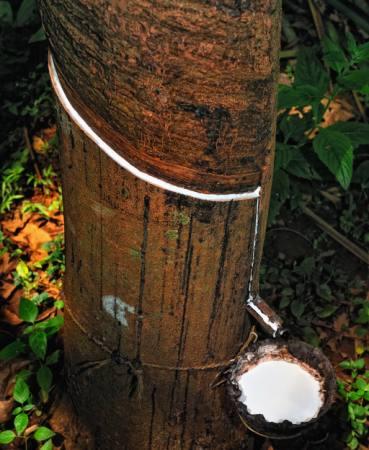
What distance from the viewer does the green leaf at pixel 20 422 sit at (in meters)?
2.34

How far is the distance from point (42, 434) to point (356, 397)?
1190mm

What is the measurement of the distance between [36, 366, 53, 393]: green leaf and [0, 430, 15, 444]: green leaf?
0.19 m

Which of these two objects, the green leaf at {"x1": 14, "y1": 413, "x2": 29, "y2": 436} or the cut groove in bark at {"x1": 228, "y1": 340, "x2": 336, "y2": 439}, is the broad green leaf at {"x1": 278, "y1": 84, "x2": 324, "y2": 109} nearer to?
the cut groove in bark at {"x1": 228, "y1": 340, "x2": 336, "y2": 439}

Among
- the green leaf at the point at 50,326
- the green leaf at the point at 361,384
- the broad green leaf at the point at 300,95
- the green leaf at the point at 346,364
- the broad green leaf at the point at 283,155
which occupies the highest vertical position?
the broad green leaf at the point at 300,95

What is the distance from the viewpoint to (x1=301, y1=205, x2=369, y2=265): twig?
3.05 m

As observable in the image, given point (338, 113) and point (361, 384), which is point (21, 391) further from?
point (338, 113)

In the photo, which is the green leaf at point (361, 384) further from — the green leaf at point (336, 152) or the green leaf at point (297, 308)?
the green leaf at point (336, 152)

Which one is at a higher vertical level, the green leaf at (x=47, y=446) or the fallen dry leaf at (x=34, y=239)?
the fallen dry leaf at (x=34, y=239)

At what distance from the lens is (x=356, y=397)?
2.58 metres

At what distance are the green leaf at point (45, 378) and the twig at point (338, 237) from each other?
144cm

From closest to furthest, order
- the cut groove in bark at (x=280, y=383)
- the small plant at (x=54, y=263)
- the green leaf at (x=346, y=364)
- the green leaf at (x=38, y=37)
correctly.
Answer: the cut groove in bark at (x=280, y=383), the green leaf at (x=346, y=364), the small plant at (x=54, y=263), the green leaf at (x=38, y=37)

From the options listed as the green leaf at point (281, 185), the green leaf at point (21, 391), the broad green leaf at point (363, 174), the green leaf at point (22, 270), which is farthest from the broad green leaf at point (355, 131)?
the green leaf at point (21, 391)

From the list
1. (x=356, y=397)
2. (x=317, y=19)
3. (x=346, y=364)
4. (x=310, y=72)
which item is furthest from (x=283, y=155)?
(x=317, y=19)

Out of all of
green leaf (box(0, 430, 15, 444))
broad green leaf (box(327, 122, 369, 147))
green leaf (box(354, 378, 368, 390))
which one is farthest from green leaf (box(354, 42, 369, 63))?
green leaf (box(0, 430, 15, 444))
